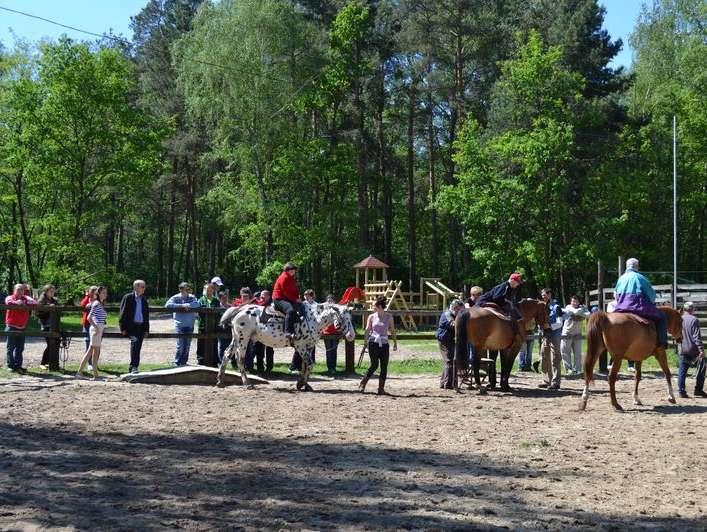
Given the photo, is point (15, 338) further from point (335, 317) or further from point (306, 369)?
point (335, 317)

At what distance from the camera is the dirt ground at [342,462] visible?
6.38 meters

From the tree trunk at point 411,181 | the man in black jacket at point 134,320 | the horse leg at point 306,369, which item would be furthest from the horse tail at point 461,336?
the tree trunk at point 411,181

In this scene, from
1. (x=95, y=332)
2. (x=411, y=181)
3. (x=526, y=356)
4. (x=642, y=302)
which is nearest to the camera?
(x=642, y=302)

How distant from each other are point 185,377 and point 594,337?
288 inches

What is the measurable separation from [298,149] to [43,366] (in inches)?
1033

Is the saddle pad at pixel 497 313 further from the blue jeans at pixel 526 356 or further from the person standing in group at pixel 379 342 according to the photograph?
the blue jeans at pixel 526 356

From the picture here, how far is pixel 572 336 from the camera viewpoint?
18781 mm

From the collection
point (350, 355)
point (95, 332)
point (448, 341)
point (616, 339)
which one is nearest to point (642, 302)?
point (616, 339)

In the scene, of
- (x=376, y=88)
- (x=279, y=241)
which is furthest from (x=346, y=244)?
(x=376, y=88)

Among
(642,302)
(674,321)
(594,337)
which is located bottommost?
(594,337)

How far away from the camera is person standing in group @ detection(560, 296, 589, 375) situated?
18594 mm

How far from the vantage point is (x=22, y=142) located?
32281 mm

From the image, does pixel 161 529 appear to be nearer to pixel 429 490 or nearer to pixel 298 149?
pixel 429 490

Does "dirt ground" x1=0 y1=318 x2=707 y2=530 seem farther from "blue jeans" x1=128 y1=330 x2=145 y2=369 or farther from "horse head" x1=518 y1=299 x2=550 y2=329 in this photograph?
"blue jeans" x1=128 y1=330 x2=145 y2=369
